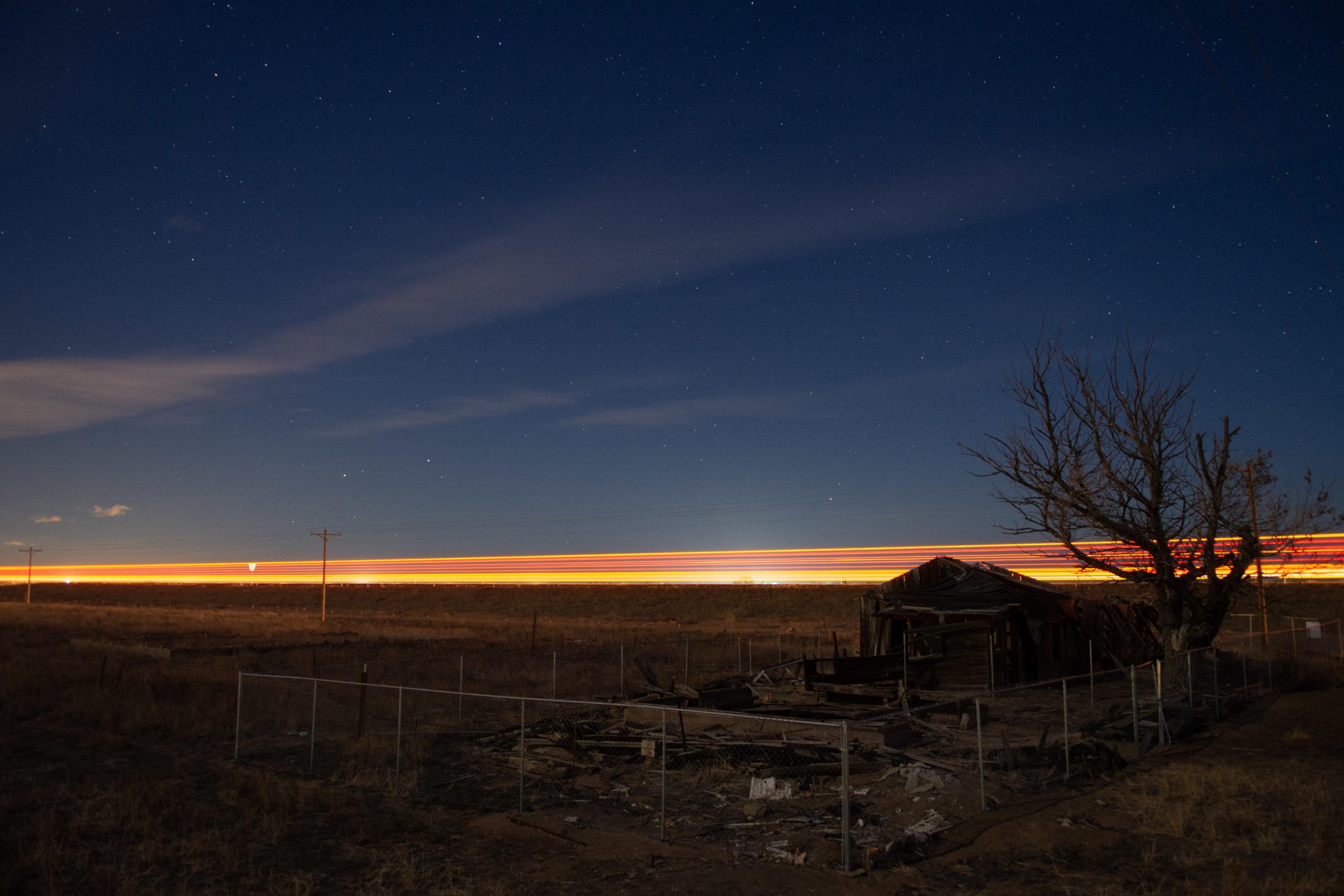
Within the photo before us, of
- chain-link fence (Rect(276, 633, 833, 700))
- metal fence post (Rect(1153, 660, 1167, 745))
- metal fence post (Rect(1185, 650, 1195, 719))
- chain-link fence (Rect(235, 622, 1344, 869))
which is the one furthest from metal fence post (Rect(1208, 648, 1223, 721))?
chain-link fence (Rect(276, 633, 833, 700))

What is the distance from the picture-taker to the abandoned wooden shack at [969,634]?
26250 millimetres

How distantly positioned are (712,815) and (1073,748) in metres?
7.33

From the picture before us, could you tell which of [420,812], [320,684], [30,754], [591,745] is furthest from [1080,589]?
[30,754]

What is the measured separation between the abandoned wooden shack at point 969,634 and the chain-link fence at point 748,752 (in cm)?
190

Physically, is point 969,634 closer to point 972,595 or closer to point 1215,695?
point 972,595

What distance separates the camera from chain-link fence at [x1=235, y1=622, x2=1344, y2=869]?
12195 mm

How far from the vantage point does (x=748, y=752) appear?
16109 mm

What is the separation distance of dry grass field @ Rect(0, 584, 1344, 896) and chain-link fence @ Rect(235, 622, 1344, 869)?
63 centimetres

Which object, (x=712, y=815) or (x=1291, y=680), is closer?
(x=712, y=815)

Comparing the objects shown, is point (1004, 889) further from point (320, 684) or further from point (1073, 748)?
point (320, 684)

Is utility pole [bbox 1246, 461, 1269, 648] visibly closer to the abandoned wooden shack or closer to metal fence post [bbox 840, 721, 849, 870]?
the abandoned wooden shack

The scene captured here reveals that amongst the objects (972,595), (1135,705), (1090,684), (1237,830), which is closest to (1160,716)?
(1135,705)

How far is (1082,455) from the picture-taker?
24.2 meters

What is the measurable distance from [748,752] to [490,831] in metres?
5.74
